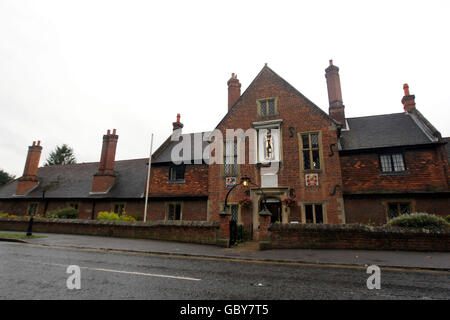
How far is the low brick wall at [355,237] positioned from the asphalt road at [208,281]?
3.42 metres

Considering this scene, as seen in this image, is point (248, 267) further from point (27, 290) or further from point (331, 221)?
point (331, 221)

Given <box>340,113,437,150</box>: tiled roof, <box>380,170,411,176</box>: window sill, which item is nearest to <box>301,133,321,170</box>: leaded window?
<box>340,113,437,150</box>: tiled roof

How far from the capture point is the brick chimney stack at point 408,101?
1879 cm

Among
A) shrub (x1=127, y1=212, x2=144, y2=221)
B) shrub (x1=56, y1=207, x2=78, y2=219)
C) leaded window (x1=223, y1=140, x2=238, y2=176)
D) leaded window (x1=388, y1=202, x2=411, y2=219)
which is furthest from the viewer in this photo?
shrub (x1=56, y1=207, x2=78, y2=219)

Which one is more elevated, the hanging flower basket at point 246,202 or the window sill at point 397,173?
the window sill at point 397,173

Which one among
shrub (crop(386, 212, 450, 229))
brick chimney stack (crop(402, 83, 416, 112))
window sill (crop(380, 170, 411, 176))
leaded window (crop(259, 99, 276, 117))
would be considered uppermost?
brick chimney stack (crop(402, 83, 416, 112))

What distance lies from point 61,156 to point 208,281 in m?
66.8

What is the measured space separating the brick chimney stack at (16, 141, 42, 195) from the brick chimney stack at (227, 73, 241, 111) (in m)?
22.9

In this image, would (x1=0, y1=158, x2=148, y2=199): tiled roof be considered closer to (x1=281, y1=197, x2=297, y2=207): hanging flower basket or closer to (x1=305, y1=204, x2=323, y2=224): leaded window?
(x1=281, y1=197, x2=297, y2=207): hanging flower basket

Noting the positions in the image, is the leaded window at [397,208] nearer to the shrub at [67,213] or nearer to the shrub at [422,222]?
the shrub at [422,222]

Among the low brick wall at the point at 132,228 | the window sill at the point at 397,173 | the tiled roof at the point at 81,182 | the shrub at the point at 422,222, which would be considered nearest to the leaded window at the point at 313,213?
the shrub at the point at 422,222

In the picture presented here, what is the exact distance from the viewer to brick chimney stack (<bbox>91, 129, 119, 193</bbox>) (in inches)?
889

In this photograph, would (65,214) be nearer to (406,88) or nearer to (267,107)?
(267,107)
